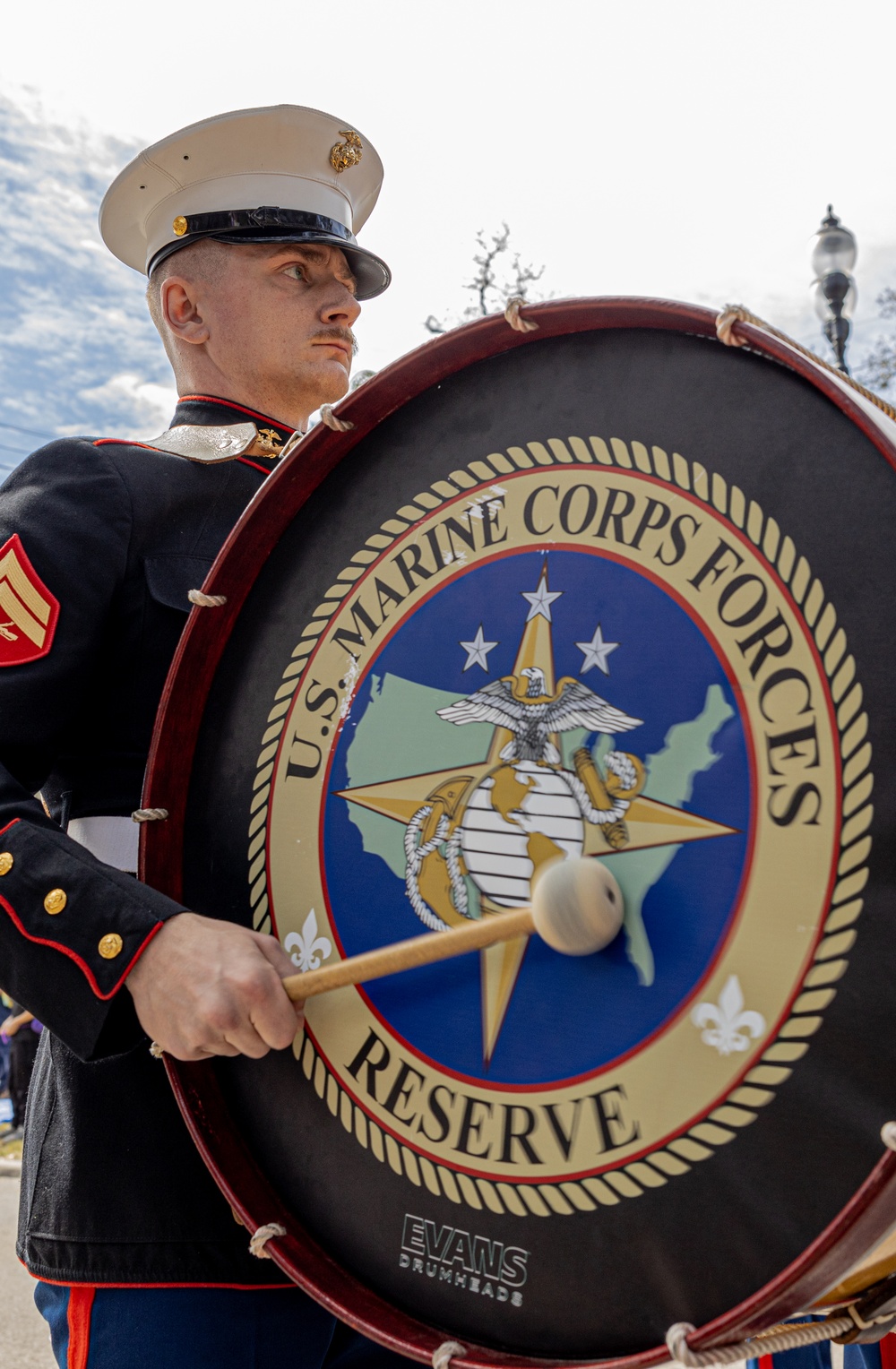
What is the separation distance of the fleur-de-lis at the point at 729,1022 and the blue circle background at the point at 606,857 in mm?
26

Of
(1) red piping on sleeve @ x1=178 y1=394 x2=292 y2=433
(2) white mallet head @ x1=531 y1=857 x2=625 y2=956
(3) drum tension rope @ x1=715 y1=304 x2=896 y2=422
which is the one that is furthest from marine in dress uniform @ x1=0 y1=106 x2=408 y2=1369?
(3) drum tension rope @ x1=715 y1=304 x2=896 y2=422

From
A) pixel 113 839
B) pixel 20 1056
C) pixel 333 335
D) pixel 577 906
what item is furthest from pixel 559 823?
pixel 20 1056

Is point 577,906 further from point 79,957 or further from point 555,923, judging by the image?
point 79,957

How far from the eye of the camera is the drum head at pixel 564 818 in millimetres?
857

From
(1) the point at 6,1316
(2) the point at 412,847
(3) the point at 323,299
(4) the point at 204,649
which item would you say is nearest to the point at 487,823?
(2) the point at 412,847

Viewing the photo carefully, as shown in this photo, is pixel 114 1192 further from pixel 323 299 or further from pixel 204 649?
pixel 323 299

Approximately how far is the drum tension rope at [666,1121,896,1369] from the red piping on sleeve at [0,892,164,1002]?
605 millimetres

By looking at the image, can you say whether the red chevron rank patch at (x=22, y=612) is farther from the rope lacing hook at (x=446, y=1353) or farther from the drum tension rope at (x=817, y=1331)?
the drum tension rope at (x=817, y=1331)

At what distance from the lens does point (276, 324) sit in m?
1.82

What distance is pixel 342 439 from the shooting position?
1.34 metres

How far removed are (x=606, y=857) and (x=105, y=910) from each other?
0.54 metres

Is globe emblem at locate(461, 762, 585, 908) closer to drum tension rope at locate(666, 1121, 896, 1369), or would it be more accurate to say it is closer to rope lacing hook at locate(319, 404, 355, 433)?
drum tension rope at locate(666, 1121, 896, 1369)

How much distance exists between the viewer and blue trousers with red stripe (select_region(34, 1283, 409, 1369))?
1306 mm

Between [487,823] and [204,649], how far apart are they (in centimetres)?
47
